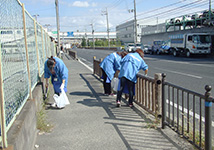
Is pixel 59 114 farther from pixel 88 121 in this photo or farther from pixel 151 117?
pixel 151 117

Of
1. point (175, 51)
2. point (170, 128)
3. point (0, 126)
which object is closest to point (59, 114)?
point (170, 128)

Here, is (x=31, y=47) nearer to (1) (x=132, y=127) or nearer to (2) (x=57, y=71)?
(2) (x=57, y=71)

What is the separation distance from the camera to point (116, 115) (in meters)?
5.55

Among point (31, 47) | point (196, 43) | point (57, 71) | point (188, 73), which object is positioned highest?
point (196, 43)

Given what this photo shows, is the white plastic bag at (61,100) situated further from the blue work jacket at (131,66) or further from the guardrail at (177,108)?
the guardrail at (177,108)

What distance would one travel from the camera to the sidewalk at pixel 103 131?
3941 mm

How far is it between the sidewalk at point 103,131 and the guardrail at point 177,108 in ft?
0.61

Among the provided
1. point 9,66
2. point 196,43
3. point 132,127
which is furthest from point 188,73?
point 196,43

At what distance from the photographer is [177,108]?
424 centimetres

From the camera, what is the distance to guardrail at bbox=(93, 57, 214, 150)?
3.25 metres

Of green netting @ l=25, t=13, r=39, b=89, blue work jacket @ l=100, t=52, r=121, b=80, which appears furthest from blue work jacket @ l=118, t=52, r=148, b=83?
green netting @ l=25, t=13, r=39, b=89

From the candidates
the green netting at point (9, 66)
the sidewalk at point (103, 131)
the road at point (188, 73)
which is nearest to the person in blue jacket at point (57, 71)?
the sidewalk at point (103, 131)

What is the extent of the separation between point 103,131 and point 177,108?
1.43m

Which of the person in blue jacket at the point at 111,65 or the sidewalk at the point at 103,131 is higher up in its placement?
the person in blue jacket at the point at 111,65
